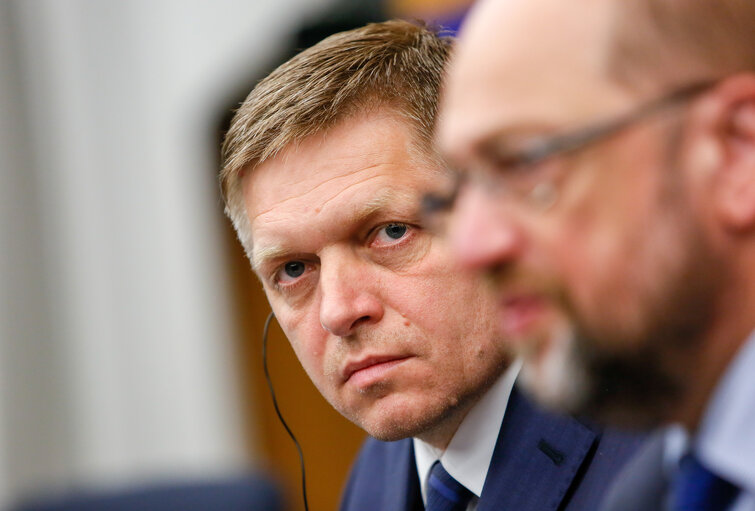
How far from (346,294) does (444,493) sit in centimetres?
45

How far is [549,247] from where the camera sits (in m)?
0.99

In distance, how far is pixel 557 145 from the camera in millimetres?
971

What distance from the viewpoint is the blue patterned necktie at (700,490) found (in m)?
1.04

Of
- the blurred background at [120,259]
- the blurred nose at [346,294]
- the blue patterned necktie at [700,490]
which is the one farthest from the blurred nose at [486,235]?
the blurred background at [120,259]

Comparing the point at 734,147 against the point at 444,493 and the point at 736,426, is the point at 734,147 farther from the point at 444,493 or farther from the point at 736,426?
the point at 444,493

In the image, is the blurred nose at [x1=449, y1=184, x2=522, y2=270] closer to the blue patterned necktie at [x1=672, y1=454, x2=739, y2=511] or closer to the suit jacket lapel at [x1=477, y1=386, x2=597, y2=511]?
the blue patterned necktie at [x1=672, y1=454, x2=739, y2=511]

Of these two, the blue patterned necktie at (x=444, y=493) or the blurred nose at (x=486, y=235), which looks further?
the blue patterned necktie at (x=444, y=493)

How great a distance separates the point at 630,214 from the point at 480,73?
234 mm

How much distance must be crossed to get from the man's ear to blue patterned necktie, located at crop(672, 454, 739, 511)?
30 centimetres

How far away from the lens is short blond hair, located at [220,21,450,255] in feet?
5.07

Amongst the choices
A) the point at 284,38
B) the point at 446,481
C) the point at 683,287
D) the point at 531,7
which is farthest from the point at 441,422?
the point at 284,38

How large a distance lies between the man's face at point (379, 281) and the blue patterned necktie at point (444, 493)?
141 millimetres

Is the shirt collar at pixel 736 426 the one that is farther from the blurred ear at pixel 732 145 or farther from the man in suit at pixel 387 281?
the man in suit at pixel 387 281

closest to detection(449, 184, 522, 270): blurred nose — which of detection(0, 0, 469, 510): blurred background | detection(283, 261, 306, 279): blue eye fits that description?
detection(283, 261, 306, 279): blue eye
